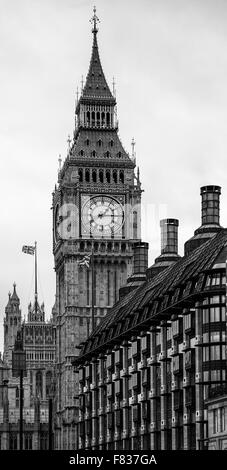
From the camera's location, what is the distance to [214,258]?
13888cm

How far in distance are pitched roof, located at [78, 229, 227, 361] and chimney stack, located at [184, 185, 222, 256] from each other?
628 centimetres

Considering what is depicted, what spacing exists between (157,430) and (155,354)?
7061 millimetres

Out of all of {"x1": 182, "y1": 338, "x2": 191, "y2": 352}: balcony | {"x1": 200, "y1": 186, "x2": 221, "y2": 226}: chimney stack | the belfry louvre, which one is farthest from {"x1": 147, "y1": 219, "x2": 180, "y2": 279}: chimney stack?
{"x1": 182, "y1": 338, "x2": 191, "y2": 352}: balcony

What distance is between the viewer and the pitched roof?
14188 cm

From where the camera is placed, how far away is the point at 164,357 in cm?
14762

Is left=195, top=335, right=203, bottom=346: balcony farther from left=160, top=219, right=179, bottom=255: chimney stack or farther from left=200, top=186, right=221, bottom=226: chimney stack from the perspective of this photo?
left=160, top=219, right=179, bottom=255: chimney stack

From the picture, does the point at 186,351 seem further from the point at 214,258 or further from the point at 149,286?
the point at 149,286

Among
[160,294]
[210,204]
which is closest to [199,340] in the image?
[160,294]

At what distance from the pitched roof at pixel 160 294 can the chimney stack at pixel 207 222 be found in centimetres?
→ 628

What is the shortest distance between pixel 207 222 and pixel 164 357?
33967 millimetres

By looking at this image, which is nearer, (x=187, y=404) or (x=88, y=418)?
(x=187, y=404)
